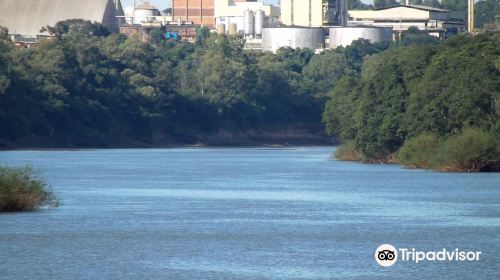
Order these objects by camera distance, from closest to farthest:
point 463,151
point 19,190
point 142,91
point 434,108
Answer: point 19,190
point 463,151
point 434,108
point 142,91

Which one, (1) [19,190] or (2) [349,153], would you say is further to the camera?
(2) [349,153]

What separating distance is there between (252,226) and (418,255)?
11.8 metres

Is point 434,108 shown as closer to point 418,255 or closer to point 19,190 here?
point 19,190

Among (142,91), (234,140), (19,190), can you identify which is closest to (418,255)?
(19,190)

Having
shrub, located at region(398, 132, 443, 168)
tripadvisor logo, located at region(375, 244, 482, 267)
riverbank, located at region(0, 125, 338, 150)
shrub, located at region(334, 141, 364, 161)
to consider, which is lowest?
riverbank, located at region(0, 125, 338, 150)

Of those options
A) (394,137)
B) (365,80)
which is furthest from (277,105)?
(394,137)

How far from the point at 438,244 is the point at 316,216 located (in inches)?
470

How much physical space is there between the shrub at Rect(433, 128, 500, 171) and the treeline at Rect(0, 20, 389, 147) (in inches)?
2260

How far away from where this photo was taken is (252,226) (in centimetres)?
5812

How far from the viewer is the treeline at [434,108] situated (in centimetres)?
9188

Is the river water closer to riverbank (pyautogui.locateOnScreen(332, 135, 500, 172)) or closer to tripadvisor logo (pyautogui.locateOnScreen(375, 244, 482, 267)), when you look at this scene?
tripadvisor logo (pyautogui.locateOnScreen(375, 244, 482, 267))

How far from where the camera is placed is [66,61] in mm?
154625

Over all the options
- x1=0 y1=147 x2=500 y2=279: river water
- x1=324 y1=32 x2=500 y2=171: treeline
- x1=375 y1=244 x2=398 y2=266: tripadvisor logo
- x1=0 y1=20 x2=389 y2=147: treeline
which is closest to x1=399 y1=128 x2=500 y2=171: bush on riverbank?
x1=324 y1=32 x2=500 y2=171: treeline

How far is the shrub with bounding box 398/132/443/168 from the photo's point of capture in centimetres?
9644
